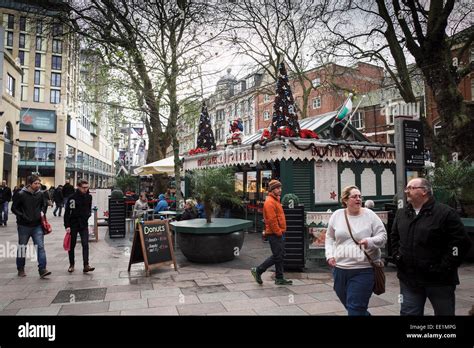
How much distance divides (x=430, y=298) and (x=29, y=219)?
671 centimetres

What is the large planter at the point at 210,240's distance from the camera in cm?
727

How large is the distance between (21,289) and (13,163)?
1386 inches

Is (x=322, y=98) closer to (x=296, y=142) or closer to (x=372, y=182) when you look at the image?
(x=372, y=182)

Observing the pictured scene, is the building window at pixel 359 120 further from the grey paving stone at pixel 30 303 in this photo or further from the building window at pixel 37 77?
the building window at pixel 37 77

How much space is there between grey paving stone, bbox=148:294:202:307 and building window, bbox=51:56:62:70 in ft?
204

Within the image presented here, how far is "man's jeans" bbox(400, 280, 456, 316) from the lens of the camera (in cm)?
280

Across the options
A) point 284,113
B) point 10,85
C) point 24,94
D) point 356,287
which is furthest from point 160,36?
point 24,94

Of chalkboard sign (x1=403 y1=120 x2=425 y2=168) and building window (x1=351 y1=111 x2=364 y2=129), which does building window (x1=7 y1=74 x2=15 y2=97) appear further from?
chalkboard sign (x1=403 y1=120 x2=425 y2=168)

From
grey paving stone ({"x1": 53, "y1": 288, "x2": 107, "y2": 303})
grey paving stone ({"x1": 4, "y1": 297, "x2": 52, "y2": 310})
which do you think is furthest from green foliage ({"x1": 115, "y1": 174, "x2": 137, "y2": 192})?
grey paving stone ({"x1": 4, "y1": 297, "x2": 52, "y2": 310})

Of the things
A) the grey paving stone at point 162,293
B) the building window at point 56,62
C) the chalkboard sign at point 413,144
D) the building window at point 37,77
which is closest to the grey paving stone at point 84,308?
the grey paving stone at point 162,293

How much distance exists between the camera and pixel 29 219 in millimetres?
6395

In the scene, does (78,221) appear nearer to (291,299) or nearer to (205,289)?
(205,289)

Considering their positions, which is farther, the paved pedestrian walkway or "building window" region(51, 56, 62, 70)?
"building window" region(51, 56, 62, 70)

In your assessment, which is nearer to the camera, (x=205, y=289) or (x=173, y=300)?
(x=173, y=300)
